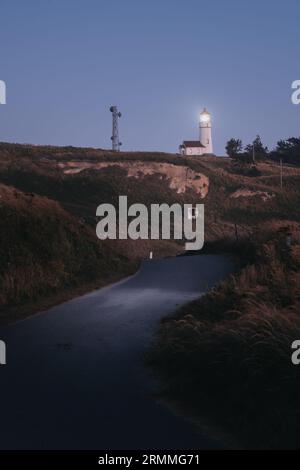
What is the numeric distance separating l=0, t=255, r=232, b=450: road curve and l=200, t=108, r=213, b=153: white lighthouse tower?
339 feet

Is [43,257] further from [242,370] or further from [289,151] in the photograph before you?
[289,151]

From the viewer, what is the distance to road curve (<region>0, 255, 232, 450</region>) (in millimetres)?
6746

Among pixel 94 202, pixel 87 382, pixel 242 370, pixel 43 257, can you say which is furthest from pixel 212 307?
pixel 94 202

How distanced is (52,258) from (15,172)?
4806 centimetres

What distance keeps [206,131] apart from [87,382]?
368 ft

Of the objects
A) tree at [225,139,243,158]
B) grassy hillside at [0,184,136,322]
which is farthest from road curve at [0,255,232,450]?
tree at [225,139,243,158]

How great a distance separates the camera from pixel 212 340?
29.7ft

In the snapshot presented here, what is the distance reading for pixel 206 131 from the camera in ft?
389

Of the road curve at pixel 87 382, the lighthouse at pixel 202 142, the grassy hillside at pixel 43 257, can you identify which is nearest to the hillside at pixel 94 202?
the grassy hillside at pixel 43 257

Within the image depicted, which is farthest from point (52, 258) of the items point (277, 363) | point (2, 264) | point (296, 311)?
point (277, 363)

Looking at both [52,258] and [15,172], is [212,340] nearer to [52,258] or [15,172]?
[52,258]

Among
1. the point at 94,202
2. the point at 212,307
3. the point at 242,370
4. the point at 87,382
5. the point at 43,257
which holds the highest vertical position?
the point at 94,202

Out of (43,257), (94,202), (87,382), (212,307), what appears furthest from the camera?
(94,202)
